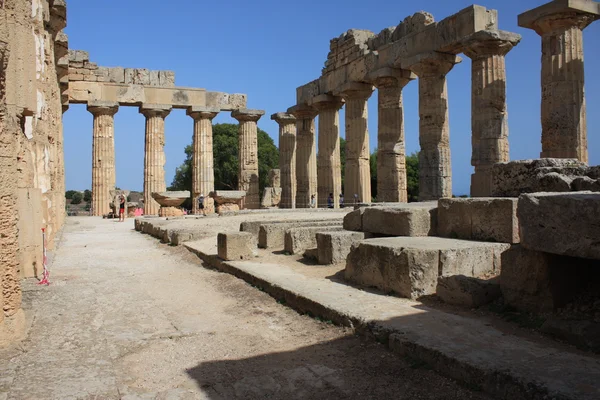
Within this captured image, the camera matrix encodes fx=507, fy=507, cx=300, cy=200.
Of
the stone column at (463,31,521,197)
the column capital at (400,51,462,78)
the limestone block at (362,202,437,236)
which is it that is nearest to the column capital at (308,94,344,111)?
the column capital at (400,51,462,78)

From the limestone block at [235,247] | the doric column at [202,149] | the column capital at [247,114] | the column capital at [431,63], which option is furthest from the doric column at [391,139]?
the doric column at [202,149]

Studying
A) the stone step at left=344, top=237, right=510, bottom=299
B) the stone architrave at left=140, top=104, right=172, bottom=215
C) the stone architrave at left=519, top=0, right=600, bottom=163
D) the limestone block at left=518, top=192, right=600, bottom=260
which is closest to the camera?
the limestone block at left=518, top=192, right=600, bottom=260

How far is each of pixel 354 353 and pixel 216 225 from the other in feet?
34.9

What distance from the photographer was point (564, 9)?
13305mm

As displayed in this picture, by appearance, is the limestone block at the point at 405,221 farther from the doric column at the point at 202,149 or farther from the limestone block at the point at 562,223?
the doric column at the point at 202,149

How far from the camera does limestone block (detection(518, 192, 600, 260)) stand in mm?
3674

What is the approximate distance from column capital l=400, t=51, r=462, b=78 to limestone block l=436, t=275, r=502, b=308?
1280 centimetres

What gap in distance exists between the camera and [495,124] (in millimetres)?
15148

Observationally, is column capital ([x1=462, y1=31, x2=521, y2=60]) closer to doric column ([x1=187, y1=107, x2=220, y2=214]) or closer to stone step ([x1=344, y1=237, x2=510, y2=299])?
stone step ([x1=344, y1=237, x2=510, y2=299])

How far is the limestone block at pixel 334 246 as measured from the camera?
7426 millimetres

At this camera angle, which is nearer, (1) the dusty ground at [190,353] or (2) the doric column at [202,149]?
(1) the dusty ground at [190,353]

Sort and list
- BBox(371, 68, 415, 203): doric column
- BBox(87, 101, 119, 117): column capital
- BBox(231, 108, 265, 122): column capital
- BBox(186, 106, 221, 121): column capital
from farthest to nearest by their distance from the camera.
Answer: BBox(231, 108, 265, 122): column capital < BBox(186, 106, 221, 121): column capital < BBox(87, 101, 119, 117): column capital < BBox(371, 68, 415, 203): doric column

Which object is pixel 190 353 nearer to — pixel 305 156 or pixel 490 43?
pixel 490 43

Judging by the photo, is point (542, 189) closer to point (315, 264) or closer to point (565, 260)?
point (565, 260)
